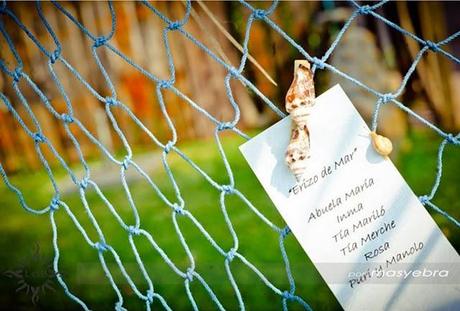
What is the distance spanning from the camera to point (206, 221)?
1920 mm

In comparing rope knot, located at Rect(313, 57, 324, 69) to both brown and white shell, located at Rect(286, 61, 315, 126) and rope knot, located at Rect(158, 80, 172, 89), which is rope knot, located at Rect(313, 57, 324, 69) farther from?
rope knot, located at Rect(158, 80, 172, 89)

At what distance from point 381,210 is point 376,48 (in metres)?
2.14

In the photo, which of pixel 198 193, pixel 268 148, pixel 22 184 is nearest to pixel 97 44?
pixel 268 148

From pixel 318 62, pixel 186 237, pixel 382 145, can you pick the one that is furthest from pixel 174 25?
pixel 186 237

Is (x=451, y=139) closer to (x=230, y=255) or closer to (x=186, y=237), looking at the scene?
(x=230, y=255)

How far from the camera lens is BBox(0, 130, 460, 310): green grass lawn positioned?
1.42 metres

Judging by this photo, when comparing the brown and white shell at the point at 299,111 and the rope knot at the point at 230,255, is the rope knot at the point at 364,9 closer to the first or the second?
the brown and white shell at the point at 299,111

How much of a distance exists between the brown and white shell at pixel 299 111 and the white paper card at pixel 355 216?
0.04ft

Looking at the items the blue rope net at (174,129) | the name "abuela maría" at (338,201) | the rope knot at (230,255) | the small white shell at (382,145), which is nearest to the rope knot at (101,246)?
the blue rope net at (174,129)

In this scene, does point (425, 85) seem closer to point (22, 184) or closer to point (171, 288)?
point (171, 288)

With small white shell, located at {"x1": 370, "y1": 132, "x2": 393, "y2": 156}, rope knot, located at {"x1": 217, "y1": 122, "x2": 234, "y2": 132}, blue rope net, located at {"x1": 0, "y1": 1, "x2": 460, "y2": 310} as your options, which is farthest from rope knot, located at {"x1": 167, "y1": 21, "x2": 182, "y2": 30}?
small white shell, located at {"x1": 370, "y1": 132, "x2": 393, "y2": 156}

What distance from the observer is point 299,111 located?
1.95 feet

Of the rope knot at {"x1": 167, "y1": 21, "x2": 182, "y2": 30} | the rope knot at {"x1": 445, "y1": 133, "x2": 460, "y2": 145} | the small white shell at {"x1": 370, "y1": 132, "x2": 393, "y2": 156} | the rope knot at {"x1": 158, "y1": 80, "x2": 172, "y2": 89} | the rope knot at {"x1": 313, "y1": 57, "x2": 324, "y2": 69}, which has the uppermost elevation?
the rope knot at {"x1": 167, "y1": 21, "x2": 182, "y2": 30}

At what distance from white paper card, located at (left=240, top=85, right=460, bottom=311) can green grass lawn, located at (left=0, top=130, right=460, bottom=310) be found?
70cm
